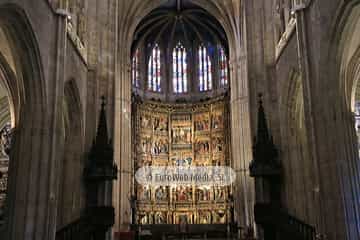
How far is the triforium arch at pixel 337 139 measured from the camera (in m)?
11.9

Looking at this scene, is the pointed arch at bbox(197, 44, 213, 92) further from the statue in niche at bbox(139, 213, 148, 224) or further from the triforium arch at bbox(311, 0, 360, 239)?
the triforium arch at bbox(311, 0, 360, 239)

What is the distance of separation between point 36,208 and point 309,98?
8966 millimetres

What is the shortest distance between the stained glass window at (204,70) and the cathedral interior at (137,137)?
15.3 feet

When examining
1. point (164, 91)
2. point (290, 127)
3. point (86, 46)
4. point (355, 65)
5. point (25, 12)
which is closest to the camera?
point (25, 12)

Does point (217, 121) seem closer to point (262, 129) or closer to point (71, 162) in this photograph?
point (262, 129)

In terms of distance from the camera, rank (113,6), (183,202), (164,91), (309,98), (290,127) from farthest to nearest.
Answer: (164,91), (183,202), (113,6), (290,127), (309,98)

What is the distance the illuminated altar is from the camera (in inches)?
1416

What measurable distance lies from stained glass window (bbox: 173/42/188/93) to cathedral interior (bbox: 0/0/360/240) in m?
5.63

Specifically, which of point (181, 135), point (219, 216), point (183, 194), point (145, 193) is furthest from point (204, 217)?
point (181, 135)

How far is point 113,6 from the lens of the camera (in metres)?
22.7

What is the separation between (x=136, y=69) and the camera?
40.1m

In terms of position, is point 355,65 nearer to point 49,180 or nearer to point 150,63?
point 49,180

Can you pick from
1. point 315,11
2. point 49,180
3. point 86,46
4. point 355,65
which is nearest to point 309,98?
point 315,11

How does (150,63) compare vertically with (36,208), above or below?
above
